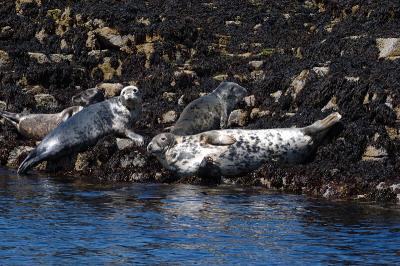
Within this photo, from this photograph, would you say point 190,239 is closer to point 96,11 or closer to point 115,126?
point 115,126

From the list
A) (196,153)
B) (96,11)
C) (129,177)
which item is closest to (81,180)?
(129,177)

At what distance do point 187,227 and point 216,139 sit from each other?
193 inches

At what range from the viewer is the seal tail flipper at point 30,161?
18.2m

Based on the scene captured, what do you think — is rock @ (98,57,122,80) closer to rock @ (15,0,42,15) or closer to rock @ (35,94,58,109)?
rock @ (35,94,58,109)

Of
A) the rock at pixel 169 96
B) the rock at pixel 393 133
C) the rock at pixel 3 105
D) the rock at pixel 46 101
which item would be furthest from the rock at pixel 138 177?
the rock at pixel 3 105

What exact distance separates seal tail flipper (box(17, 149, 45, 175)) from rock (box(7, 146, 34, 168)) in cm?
99

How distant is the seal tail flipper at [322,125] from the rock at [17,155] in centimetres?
602

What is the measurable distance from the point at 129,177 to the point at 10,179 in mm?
2082

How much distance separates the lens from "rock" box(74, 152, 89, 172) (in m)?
18.4

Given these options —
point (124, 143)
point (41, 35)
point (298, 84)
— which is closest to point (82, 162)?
point (124, 143)

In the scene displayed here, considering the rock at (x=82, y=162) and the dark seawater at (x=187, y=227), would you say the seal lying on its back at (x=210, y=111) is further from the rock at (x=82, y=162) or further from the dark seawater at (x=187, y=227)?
the dark seawater at (x=187, y=227)

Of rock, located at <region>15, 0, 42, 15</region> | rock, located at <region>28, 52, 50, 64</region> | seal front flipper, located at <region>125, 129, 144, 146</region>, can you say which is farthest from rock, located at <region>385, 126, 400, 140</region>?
rock, located at <region>15, 0, 42, 15</region>

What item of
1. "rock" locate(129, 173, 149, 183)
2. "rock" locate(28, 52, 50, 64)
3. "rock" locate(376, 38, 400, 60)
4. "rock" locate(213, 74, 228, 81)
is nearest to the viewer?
"rock" locate(129, 173, 149, 183)

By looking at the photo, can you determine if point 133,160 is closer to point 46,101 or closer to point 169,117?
point 169,117
